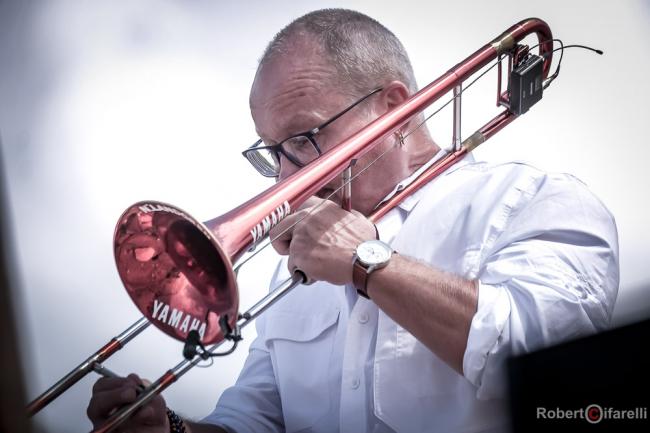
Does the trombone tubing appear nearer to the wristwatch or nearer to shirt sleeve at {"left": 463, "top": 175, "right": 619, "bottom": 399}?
the wristwatch

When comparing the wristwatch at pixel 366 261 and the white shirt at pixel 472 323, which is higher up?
the wristwatch at pixel 366 261

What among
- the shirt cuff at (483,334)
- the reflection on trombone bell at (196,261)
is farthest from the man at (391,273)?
the reflection on trombone bell at (196,261)

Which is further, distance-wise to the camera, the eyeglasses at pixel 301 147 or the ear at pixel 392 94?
the ear at pixel 392 94

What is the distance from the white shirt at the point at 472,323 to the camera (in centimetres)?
143

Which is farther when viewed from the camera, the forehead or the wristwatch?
the forehead

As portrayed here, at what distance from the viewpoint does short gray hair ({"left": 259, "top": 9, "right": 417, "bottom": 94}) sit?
1.98 meters

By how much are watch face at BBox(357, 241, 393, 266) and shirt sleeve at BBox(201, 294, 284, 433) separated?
587mm

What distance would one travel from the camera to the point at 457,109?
76.4 inches

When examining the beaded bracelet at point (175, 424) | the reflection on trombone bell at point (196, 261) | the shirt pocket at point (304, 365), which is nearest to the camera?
the reflection on trombone bell at point (196, 261)

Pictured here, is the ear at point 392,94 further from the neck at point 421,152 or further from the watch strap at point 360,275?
the watch strap at point 360,275

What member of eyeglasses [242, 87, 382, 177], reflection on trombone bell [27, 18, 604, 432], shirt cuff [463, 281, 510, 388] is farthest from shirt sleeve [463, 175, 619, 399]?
eyeglasses [242, 87, 382, 177]

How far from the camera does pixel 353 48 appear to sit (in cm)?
202

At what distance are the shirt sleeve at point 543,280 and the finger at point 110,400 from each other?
0.62 metres

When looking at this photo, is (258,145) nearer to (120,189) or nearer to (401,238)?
(401,238)
